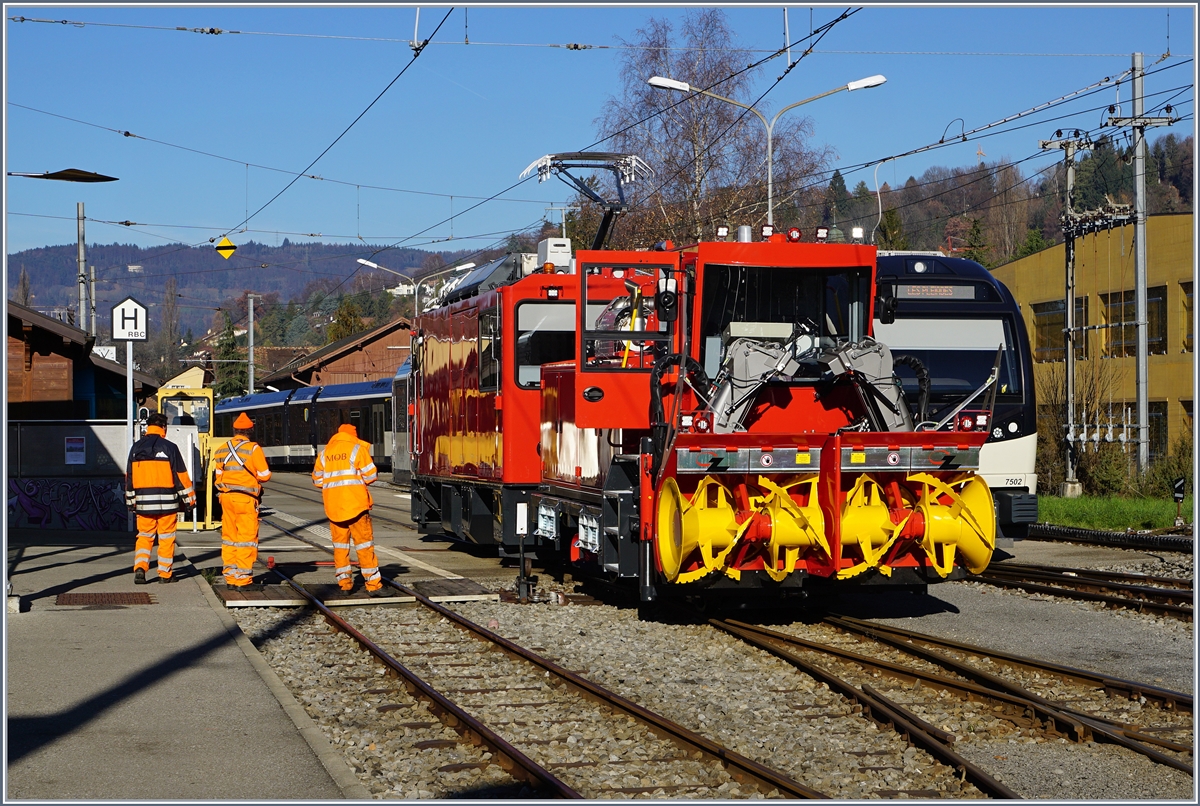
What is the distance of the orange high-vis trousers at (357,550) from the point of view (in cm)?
1363

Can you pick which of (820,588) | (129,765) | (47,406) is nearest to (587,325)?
(820,588)

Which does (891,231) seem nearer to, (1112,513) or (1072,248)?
(1072,248)

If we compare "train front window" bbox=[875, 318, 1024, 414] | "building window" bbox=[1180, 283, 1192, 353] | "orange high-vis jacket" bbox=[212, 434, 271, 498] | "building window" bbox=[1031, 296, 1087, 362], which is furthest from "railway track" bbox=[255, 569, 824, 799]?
"building window" bbox=[1031, 296, 1087, 362]

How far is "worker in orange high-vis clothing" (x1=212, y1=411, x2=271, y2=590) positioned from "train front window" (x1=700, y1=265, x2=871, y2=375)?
571cm

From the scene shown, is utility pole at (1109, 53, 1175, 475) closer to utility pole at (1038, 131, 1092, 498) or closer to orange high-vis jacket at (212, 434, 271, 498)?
utility pole at (1038, 131, 1092, 498)

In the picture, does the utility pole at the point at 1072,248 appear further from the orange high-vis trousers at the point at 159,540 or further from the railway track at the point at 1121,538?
the orange high-vis trousers at the point at 159,540

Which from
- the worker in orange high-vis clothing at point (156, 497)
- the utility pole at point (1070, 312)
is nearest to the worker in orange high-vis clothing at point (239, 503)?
the worker in orange high-vis clothing at point (156, 497)

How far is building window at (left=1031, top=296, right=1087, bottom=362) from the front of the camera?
34.5m

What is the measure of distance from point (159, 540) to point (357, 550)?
2.60 metres

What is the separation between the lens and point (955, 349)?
1562cm

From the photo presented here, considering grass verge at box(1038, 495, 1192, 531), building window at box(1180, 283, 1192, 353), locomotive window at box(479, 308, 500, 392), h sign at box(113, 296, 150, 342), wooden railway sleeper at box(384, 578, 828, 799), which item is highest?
building window at box(1180, 283, 1192, 353)

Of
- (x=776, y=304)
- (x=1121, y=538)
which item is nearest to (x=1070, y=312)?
(x=1121, y=538)

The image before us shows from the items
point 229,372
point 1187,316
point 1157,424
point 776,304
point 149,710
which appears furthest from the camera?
point 229,372

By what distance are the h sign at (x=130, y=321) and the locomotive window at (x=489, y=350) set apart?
16.1ft
